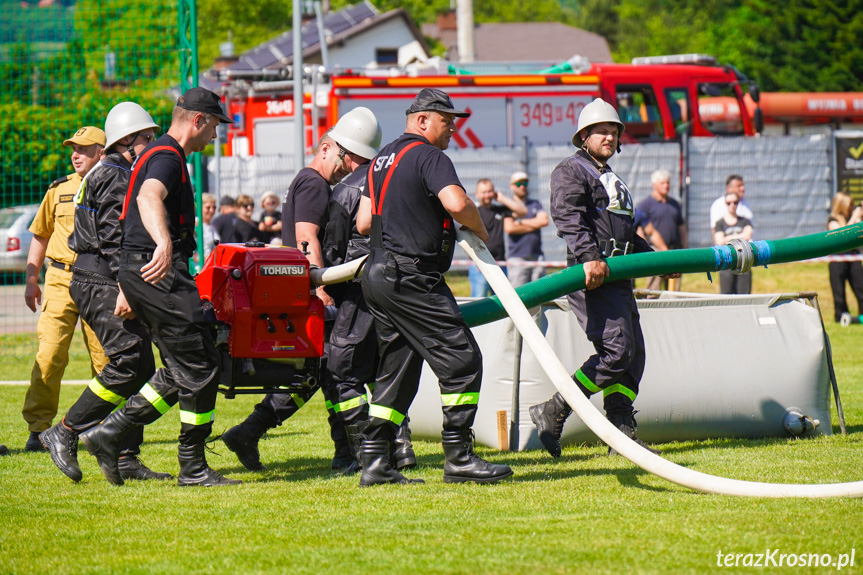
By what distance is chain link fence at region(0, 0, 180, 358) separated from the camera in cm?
1334

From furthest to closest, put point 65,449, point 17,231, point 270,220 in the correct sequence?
point 17,231
point 270,220
point 65,449

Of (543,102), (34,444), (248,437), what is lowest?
(34,444)

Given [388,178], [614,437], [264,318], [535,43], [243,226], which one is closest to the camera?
[614,437]

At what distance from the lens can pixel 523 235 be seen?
1470cm

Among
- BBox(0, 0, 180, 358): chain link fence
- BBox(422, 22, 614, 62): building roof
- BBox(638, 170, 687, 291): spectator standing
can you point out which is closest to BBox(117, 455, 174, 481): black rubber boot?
BBox(0, 0, 180, 358): chain link fence

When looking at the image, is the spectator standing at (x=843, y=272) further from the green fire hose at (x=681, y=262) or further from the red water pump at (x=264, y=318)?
the red water pump at (x=264, y=318)

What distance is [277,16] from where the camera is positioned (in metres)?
55.0

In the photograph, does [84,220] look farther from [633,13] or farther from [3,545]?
[633,13]

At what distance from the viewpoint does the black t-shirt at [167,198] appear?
18.7ft

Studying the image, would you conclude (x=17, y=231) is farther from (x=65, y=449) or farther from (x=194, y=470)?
(x=194, y=470)

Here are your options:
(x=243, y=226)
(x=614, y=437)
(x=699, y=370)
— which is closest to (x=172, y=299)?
(x=614, y=437)

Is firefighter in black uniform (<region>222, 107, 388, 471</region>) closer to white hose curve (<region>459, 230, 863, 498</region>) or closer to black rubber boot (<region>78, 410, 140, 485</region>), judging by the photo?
black rubber boot (<region>78, 410, 140, 485</region>)

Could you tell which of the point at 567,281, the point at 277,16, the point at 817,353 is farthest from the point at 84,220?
the point at 277,16

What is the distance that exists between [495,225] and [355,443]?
821cm
